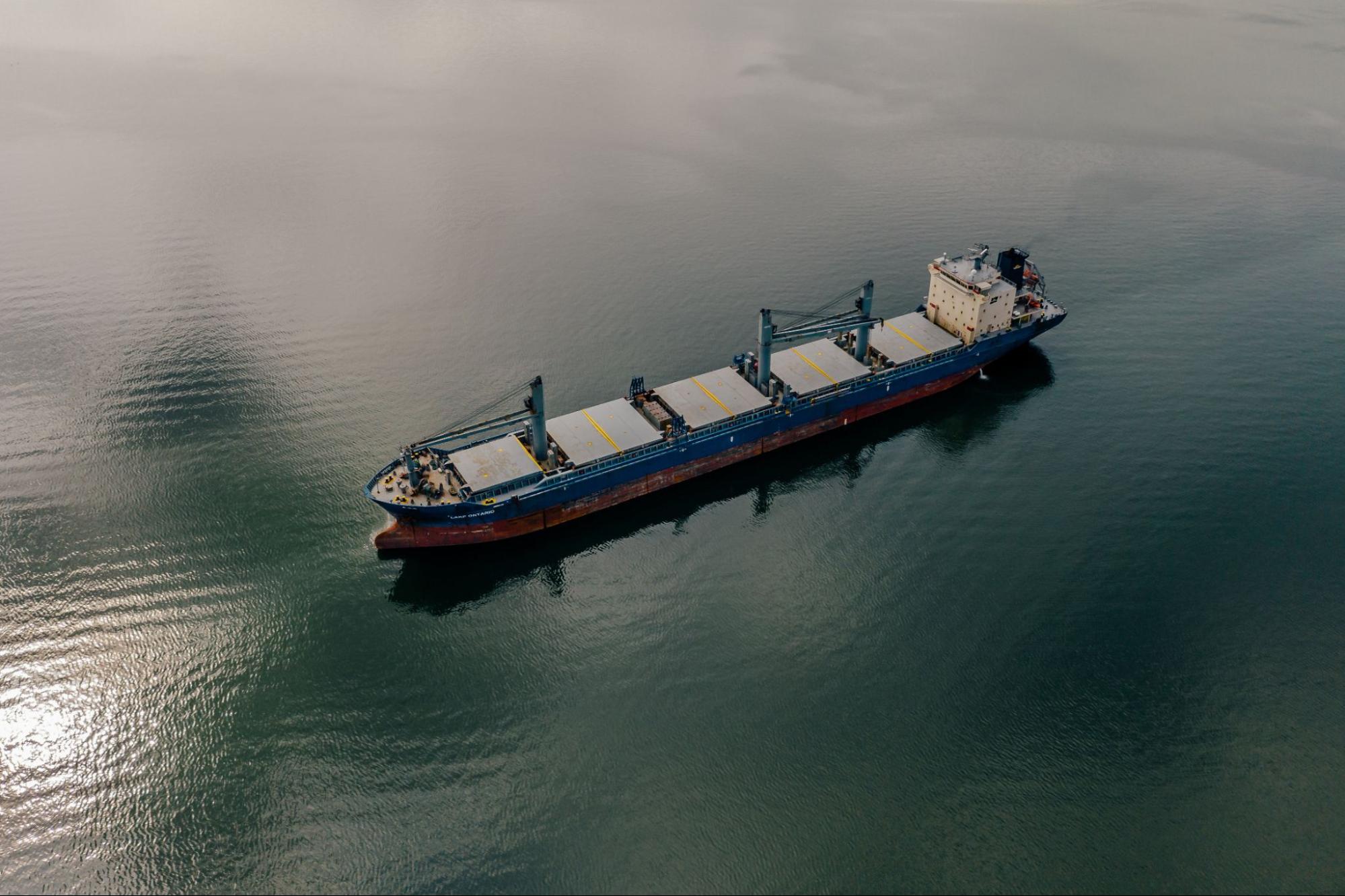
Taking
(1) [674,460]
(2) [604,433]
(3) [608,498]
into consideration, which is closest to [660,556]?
(3) [608,498]

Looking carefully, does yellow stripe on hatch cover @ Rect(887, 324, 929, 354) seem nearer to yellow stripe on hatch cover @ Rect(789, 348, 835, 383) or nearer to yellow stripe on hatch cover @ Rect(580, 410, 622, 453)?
yellow stripe on hatch cover @ Rect(789, 348, 835, 383)

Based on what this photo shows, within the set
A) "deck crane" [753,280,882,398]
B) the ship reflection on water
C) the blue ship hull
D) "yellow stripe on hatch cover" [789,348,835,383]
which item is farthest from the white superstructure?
"yellow stripe on hatch cover" [789,348,835,383]

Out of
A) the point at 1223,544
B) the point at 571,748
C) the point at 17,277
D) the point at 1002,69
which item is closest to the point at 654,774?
the point at 571,748

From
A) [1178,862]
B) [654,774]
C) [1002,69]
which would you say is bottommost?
[1178,862]

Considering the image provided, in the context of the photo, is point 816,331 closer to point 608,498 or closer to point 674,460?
point 674,460

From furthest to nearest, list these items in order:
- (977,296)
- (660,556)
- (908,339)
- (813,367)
A: (908,339) < (977,296) < (813,367) < (660,556)

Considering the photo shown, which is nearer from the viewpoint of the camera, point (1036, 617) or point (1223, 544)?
point (1036, 617)

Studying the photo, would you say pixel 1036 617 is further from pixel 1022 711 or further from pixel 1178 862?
pixel 1178 862
